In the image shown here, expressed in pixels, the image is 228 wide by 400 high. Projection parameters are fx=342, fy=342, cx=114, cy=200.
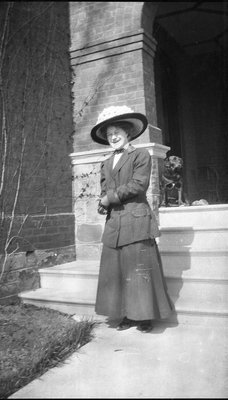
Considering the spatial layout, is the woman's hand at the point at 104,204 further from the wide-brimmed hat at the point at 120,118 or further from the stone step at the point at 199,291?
the stone step at the point at 199,291

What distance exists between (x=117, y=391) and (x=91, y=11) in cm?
521

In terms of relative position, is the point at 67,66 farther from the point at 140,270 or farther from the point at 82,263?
the point at 140,270

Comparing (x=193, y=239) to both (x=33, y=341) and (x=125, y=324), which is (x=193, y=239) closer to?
(x=125, y=324)

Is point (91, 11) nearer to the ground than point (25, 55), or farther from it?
farther from it

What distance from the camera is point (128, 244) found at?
3002 millimetres

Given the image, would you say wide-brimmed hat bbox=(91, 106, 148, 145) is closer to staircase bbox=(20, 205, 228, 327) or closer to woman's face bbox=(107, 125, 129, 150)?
woman's face bbox=(107, 125, 129, 150)

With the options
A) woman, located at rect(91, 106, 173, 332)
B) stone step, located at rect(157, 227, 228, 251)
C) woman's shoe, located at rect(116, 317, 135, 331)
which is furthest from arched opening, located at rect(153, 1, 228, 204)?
woman's shoe, located at rect(116, 317, 135, 331)

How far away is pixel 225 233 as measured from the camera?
3.97 m

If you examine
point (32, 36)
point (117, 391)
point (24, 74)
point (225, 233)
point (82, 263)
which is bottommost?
point (117, 391)

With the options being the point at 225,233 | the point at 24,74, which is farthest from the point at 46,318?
the point at 24,74

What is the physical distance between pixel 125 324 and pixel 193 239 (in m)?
1.43

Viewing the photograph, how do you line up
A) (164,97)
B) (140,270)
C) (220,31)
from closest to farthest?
(140,270)
(220,31)
(164,97)

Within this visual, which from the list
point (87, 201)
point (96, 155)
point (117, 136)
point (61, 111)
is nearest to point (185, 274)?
point (117, 136)

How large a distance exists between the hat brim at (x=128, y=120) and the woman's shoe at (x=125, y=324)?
177cm
